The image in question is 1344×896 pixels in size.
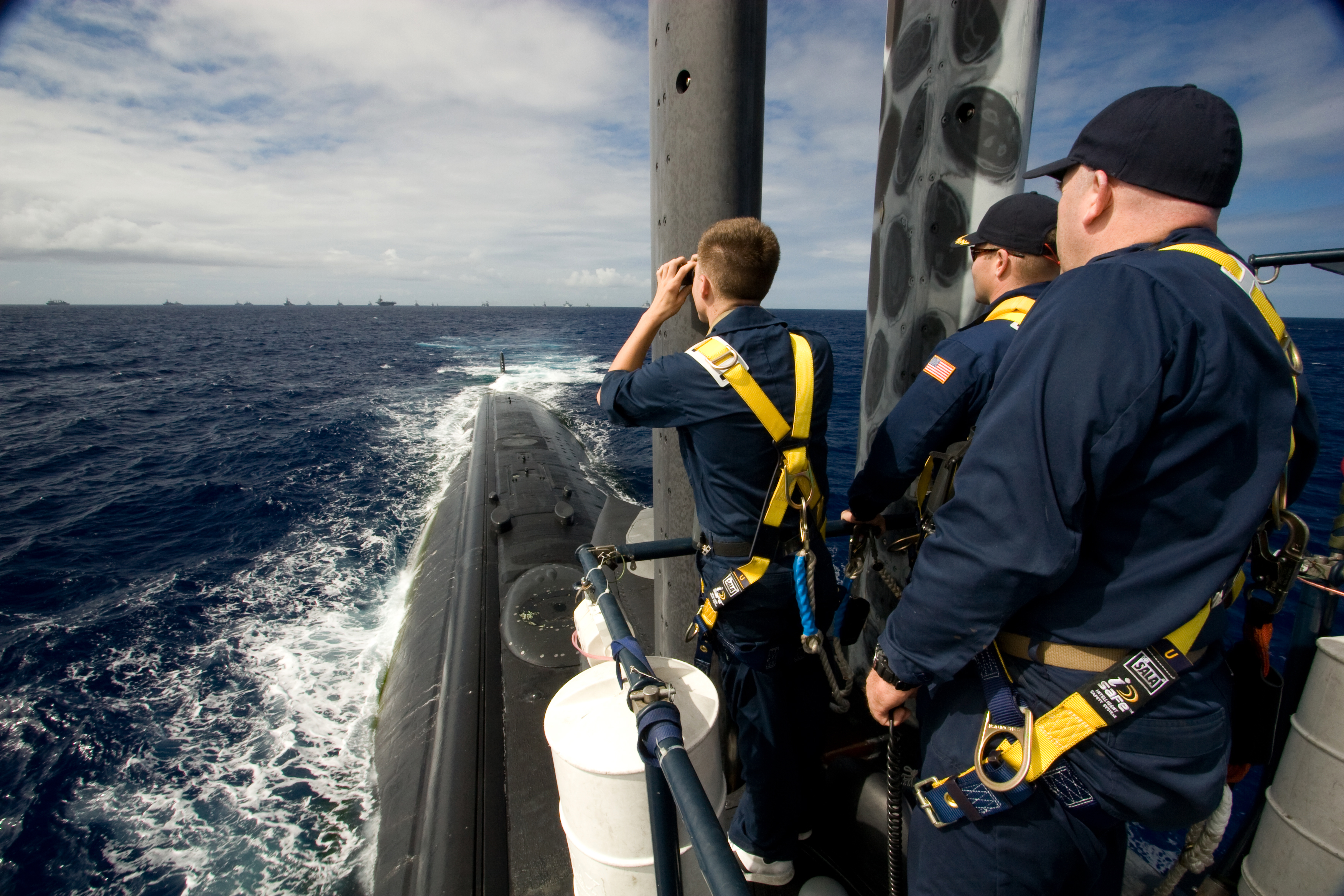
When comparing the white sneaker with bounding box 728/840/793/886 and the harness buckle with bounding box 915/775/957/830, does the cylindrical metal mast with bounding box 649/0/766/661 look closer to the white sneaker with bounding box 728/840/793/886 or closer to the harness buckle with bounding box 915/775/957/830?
the white sneaker with bounding box 728/840/793/886

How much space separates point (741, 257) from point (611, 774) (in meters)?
2.04

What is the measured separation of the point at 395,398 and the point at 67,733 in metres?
29.0

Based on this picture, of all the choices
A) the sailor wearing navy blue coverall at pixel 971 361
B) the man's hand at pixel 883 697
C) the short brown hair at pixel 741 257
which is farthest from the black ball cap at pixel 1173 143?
the man's hand at pixel 883 697

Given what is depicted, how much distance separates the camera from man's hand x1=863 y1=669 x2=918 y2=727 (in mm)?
1835

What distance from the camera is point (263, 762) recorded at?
26.5 feet

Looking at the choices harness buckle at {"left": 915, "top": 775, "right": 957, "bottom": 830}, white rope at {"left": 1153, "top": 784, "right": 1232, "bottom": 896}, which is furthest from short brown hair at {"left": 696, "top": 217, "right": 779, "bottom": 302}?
white rope at {"left": 1153, "top": 784, "right": 1232, "bottom": 896}

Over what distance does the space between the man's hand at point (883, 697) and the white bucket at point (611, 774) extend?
56 cm

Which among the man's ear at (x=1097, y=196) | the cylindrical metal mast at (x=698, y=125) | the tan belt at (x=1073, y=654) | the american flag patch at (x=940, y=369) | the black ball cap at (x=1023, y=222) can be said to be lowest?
the tan belt at (x=1073, y=654)

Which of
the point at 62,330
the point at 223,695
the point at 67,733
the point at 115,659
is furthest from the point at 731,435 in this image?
the point at 62,330

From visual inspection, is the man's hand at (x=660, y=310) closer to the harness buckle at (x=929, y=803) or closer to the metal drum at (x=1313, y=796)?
the harness buckle at (x=929, y=803)

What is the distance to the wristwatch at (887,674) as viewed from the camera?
1807 millimetres

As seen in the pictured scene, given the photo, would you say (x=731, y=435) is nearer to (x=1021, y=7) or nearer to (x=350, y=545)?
(x=1021, y=7)

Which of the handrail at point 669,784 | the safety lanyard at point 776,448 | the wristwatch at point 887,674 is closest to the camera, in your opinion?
the handrail at point 669,784

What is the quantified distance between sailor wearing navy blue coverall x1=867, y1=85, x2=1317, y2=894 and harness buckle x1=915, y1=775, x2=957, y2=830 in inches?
3.9
